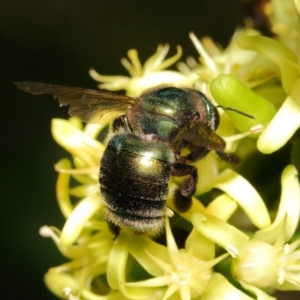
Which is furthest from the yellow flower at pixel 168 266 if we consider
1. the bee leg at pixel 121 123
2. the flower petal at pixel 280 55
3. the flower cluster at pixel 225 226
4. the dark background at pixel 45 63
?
the dark background at pixel 45 63

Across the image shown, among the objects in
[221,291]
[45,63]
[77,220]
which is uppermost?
[77,220]

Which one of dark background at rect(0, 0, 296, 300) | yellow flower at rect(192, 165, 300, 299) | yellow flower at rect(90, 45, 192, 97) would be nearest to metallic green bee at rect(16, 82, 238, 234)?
yellow flower at rect(192, 165, 300, 299)

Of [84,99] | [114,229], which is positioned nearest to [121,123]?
[84,99]

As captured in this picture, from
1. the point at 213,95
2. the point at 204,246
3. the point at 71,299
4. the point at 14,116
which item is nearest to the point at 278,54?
the point at 213,95

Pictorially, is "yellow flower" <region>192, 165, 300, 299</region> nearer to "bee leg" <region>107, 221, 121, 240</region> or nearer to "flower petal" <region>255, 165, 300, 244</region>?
"flower petal" <region>255, 165, 300, 244</region>

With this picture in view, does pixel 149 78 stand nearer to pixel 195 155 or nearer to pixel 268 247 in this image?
pixel 195 155

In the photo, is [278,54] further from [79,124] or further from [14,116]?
[14,116]

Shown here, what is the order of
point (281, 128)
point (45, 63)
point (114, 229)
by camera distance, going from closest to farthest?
point (281, 128), point (114, 229), point (45, 63)
